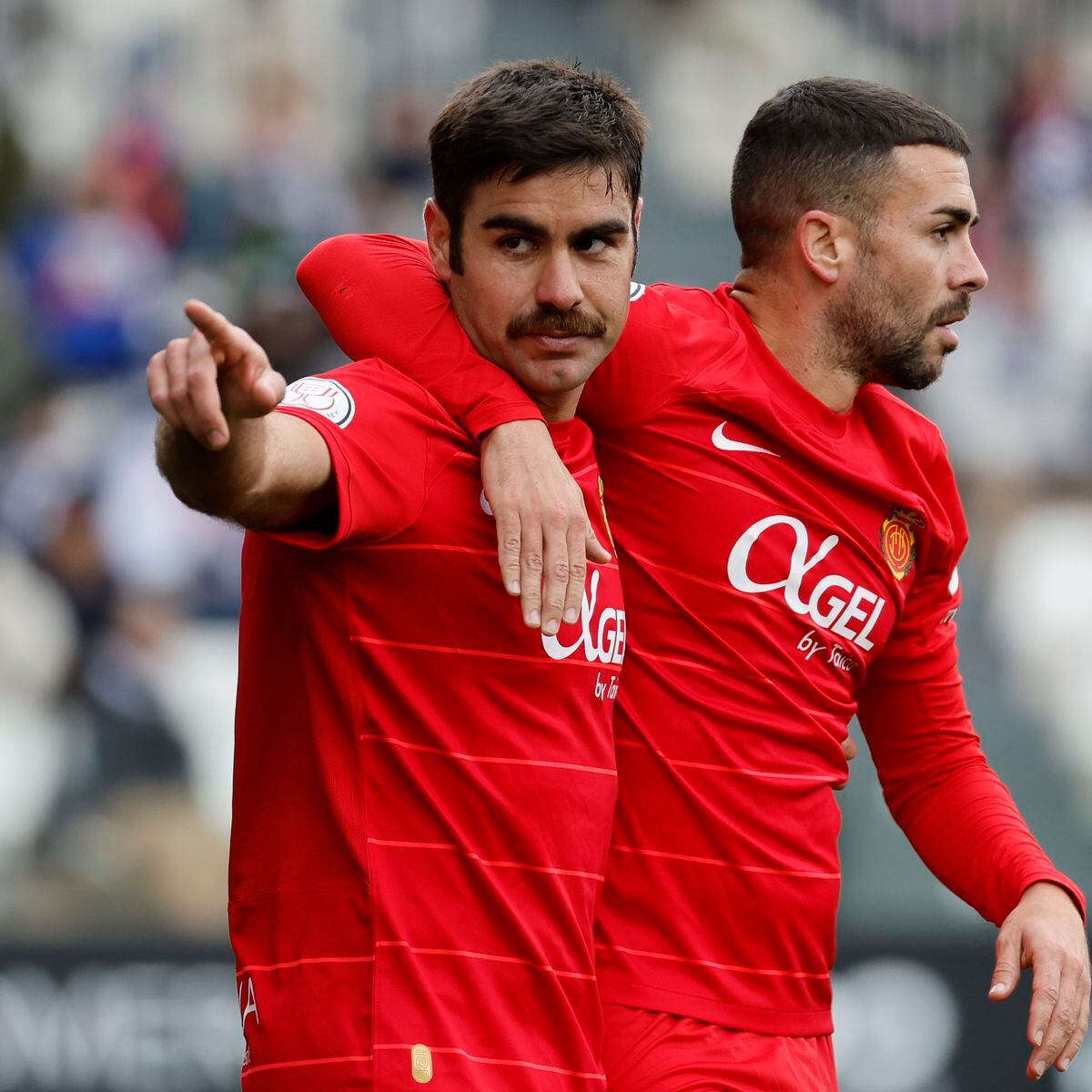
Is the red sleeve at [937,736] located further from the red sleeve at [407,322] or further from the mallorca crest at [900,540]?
the red sleeve at [407,322]

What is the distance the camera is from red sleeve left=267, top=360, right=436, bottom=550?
8.95ft

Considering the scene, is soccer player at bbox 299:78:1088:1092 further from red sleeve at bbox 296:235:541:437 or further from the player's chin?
the player's chin

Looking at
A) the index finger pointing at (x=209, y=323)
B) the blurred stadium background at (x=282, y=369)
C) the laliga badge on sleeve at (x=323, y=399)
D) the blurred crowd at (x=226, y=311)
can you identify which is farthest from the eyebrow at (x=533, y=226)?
the blurred crowd at (x=226, y=311)

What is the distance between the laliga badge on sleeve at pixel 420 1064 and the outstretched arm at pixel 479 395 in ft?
2.17

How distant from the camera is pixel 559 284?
2984 mm

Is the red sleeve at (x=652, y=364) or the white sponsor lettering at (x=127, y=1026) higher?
the red sleeve at (x=652, y=364)

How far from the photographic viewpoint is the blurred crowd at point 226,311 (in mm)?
7285

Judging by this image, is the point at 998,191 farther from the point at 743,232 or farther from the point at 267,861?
the point at 267,861

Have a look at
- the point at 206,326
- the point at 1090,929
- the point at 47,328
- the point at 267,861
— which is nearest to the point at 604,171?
the point at 206,326

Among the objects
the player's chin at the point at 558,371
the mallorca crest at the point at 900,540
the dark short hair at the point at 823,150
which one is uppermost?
the dark short hair at the point at 823,150

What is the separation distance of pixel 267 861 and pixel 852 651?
1.25 metres

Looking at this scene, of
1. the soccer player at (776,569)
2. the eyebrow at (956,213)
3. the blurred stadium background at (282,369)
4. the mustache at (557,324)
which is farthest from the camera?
the blurred stadium background at (282,369)

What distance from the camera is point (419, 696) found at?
2898 millimetres

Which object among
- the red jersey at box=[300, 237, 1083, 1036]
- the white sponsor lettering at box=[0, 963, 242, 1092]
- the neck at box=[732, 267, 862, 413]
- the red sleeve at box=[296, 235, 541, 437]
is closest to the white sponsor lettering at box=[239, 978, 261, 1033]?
the red jersey at box=[300, 237, 1083, 1036]
